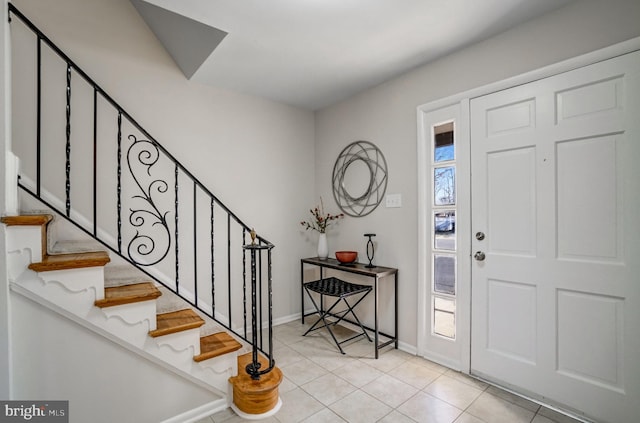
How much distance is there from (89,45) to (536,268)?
12.3ft

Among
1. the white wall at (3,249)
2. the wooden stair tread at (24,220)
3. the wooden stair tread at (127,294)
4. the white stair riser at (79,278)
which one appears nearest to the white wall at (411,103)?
the wooden stair tread at (127,294)

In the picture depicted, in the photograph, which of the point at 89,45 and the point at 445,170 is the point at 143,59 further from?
the point at 445,170

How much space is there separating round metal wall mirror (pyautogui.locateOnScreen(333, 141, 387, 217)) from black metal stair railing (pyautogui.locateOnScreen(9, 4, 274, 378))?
1271 millimetres

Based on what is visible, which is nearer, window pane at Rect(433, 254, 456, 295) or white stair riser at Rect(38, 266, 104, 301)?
white stair riser at Rect(38, 266, 104, 301)

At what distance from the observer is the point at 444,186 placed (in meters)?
2.48

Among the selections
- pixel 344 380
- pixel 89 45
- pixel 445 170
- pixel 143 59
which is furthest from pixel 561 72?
pixel 89 45

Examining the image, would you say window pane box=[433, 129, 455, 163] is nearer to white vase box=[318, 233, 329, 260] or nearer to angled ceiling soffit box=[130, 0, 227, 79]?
white vase box=[318, 233, 329, 260]

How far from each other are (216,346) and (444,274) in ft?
6.15

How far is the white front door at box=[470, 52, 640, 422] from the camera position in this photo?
1650 millimetres

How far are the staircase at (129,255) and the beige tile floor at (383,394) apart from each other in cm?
27

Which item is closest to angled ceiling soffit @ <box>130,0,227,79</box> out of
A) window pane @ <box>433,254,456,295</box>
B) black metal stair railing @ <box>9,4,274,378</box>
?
black metal stair railing @ <box>9,4,274,378</box>

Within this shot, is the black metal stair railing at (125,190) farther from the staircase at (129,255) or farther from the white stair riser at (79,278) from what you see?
the white stair riser at (79,278)

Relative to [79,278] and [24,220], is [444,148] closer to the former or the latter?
[79,278]

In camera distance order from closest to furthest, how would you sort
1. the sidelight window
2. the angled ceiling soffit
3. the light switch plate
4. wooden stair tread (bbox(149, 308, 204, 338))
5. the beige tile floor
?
1. wooden stair tread (bbox(149, 308, 204, 338))
2. the beige tile floor
3. the angled ceiling soffit
4. the sidelight window
5. the light switch plate
